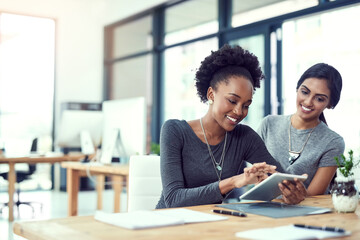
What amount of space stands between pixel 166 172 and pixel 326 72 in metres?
1.09

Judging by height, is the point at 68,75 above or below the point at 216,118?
above

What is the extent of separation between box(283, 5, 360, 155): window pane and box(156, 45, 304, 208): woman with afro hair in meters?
3.10

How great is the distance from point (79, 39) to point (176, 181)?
21.3 feet

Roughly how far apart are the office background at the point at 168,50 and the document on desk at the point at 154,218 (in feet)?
11.8

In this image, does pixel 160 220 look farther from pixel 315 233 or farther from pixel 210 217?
pixel 315 233

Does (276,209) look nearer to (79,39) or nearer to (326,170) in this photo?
(326,170)

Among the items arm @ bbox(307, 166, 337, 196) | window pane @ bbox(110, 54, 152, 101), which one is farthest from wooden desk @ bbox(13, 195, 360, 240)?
window pane @ bbox(110, 54, 152, 101)

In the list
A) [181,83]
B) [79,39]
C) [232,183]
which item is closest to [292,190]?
[232,183]

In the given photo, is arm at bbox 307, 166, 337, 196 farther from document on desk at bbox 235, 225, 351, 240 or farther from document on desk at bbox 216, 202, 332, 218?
document on desk at bbox 235, 225, 351, 240

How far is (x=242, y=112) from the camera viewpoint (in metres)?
1.86

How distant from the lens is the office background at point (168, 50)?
5.07 metres

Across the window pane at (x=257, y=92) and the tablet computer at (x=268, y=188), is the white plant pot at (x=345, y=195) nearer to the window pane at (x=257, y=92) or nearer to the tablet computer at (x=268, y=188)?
the tablet computer at (x=268, y=188)

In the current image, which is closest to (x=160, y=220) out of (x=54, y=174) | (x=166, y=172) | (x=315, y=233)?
(x=315, y=233)

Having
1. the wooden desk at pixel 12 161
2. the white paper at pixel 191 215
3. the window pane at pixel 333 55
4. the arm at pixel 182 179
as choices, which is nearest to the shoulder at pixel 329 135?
the arm at pixel 182 179
